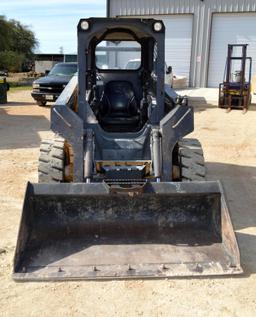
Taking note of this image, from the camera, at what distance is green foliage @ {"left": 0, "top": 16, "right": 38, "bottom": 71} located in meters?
39.8

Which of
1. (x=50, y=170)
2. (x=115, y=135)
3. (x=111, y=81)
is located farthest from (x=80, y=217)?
(x=111, y=81)

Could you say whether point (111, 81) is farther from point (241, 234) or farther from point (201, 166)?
point (241, 234)

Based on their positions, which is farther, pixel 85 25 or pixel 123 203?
pixel 85 25

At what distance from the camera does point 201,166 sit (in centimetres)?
529

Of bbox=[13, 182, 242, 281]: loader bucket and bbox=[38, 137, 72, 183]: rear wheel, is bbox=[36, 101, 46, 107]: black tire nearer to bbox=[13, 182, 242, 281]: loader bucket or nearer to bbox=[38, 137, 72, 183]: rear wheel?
bbox=[38, 137, 72, 183]: rear wheel

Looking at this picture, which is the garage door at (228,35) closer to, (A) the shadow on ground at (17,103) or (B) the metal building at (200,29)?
(B) the metal building at (200,29)

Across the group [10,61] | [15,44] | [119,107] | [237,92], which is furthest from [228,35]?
[15,44]

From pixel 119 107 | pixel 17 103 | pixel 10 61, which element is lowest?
pixel 17 103

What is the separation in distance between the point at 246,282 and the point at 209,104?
1386 centimetres

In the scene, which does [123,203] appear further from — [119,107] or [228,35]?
[228,35]

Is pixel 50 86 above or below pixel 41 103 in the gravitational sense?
above

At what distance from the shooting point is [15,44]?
154 feet

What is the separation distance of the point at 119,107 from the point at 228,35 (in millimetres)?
17139

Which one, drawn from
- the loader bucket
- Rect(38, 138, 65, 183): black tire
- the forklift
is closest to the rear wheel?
Rect(38, 138, 65, 183): black tire
